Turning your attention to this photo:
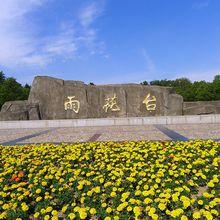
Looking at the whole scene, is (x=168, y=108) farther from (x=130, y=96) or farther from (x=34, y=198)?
(x=34, y=198)

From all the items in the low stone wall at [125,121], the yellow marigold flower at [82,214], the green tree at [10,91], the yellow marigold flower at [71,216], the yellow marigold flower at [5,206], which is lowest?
the yellow marigold flower at [5,206]

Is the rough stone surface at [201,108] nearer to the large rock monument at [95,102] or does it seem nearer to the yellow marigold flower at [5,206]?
the large rock monument at [95,102]

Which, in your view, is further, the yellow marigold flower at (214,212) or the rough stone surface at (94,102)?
the rough stone surface at (94,102)

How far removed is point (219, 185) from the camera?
3506 millimetres

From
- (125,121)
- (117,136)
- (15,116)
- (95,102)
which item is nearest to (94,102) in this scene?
(95,102)

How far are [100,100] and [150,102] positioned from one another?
264cm

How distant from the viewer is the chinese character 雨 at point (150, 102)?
15.6 m

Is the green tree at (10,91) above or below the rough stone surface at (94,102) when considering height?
above

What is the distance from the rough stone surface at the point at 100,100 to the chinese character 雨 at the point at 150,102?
52mm

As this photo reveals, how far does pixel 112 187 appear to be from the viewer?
3596mm

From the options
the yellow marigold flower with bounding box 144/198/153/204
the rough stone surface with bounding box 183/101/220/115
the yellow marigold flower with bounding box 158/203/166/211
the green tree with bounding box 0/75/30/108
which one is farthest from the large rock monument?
the green tree with bounding box 0/75/30/108

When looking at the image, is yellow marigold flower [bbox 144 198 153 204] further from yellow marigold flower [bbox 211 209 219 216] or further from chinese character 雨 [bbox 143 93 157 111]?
chinese character 雨 [bbox 143 93 157 111]

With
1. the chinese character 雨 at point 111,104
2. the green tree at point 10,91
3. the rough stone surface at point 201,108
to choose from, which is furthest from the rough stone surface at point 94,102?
the green tree at point 10,91

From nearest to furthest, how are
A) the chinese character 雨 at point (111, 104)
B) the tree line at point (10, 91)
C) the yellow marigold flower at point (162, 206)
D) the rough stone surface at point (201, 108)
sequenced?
the yellow marigold flower at point (162, 206) → the chinese character 雨 at point (111, 104) → the rough stone surface at point (201, 108) → the tree line at point (10, 91)
